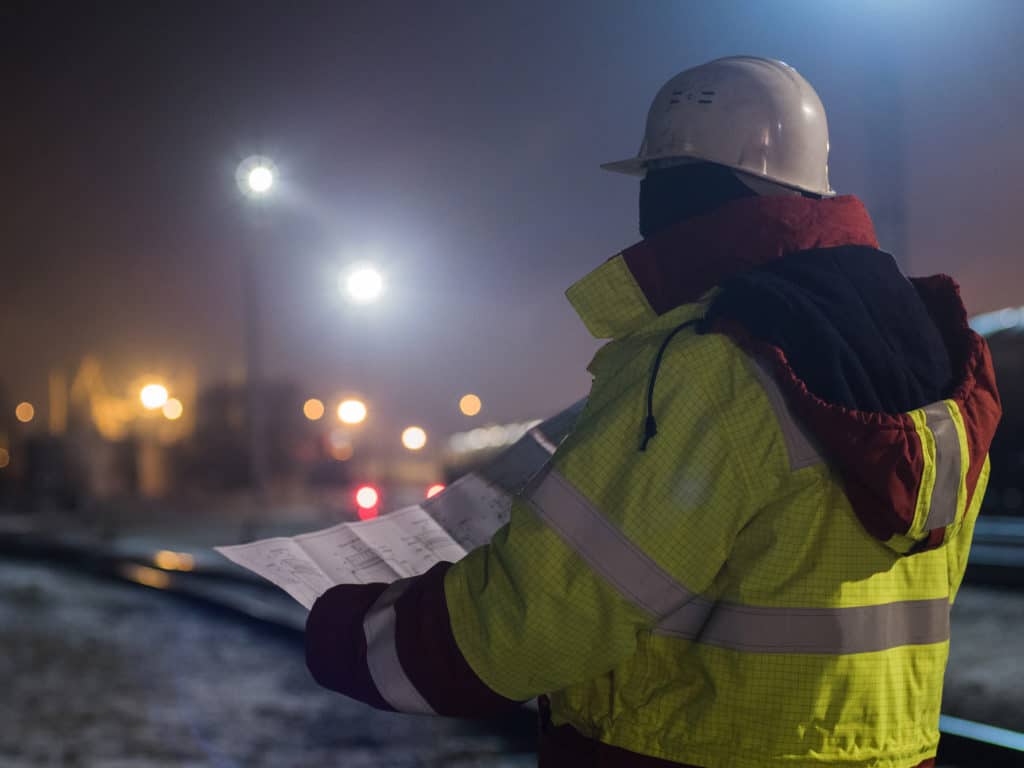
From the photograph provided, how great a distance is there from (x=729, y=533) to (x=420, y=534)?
0.80m

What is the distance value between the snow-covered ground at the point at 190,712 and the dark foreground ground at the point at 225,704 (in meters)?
0.01

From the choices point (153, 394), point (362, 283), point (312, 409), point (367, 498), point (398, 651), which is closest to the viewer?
point (398, 651)

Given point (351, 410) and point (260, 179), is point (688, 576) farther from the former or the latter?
point (351, 410)

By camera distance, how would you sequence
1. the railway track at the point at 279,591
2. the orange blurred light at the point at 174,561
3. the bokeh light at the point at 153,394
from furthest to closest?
1. the bokeh light at the point at 153,394
2. the orange blurred light at the point at 174,561
3. the railway track at the point at 279,591

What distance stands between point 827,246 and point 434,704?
0.96 meters

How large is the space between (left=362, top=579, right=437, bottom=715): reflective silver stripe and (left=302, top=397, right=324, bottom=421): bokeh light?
74.2 meters

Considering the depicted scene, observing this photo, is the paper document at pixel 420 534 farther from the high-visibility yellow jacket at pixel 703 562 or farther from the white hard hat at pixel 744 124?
the white hard hat at pixel 744 124

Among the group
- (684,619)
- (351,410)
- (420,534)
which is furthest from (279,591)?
(684,619)

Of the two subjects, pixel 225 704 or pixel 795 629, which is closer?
pixel 795 629

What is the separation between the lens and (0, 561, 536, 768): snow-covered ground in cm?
681

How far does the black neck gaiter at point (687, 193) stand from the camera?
6.72ft

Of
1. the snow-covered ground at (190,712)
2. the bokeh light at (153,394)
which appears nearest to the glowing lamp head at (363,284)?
the snow-covered ground at (190,712)

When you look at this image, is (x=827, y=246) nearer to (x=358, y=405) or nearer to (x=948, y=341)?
(x=948, y=341)

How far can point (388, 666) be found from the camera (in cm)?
183
